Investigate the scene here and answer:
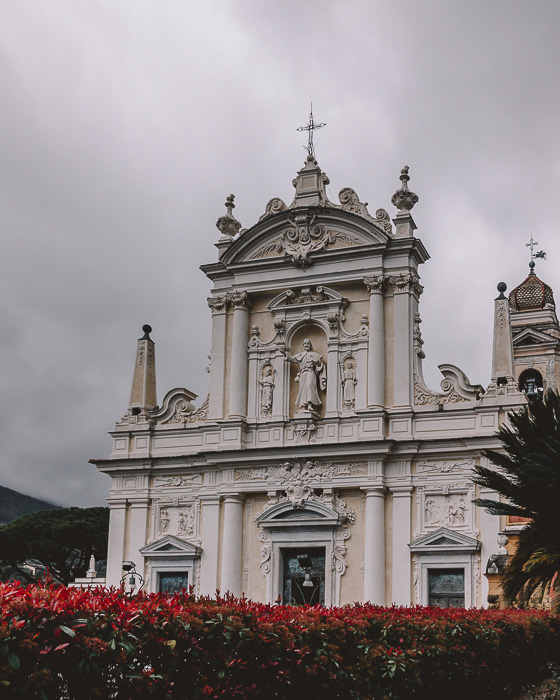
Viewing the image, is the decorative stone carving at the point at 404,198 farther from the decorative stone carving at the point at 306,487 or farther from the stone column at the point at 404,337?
the decorative stone carving at the point at 306,487

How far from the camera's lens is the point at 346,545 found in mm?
24156

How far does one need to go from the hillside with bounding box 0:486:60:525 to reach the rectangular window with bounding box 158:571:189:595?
394 feet

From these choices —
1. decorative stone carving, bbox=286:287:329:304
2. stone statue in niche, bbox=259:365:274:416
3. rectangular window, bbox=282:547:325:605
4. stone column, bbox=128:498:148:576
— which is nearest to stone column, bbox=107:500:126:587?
stone column, bbox=128:498:148:576

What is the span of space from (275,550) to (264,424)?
140 inches

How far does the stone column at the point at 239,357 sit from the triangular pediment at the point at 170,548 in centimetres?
390

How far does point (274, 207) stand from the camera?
90.1ft

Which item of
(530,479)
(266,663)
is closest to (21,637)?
(266,663)

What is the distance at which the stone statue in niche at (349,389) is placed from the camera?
2522 centimetres

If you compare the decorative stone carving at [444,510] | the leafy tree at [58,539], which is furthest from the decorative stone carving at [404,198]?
the leafy tree at [58,539]

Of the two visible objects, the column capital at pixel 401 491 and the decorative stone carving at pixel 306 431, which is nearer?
the column capital at pixel 401 491

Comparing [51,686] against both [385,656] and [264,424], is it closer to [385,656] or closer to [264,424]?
[385,656]

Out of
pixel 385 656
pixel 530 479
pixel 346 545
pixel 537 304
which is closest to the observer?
pixel 385 656

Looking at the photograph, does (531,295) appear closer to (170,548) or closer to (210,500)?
(210,500)

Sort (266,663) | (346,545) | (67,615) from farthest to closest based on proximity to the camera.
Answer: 1. (346,545)
2. (266,663)
3. (67,615)
